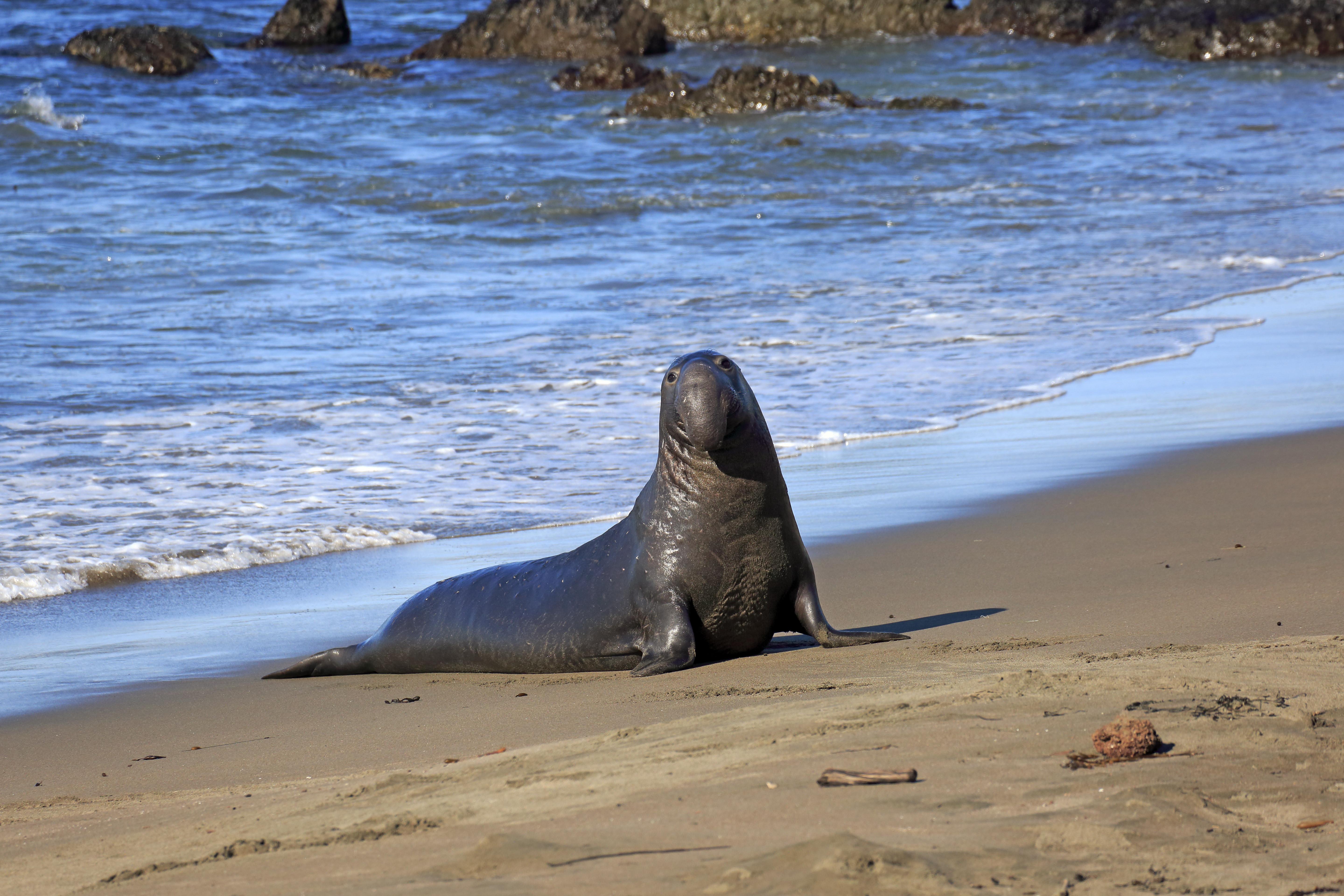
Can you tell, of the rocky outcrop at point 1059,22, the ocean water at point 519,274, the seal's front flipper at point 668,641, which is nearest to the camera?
the seal's front flipper at point 668,641

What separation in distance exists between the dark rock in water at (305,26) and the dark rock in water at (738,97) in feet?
35.9

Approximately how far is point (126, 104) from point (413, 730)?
77.8ft

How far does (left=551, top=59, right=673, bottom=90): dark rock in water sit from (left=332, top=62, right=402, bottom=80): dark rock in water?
11.2ft

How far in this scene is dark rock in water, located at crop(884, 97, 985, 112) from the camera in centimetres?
2503

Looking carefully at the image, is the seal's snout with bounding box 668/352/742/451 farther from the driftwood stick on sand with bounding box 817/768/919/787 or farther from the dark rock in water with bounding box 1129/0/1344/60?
the dark rock in water with bounding box 1129/0/1344/60

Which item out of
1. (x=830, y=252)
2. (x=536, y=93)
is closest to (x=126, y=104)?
(x=536, y=93)

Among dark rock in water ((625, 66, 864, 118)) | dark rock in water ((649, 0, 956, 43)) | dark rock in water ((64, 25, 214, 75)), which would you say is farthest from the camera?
dark rock in water ((649, 0, 956, 43))

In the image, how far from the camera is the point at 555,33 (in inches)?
1282

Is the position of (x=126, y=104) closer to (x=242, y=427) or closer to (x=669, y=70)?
(x=669, y=70)

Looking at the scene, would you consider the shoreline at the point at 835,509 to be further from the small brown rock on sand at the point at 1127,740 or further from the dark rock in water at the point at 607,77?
the dark rock in water at the point at 607,77

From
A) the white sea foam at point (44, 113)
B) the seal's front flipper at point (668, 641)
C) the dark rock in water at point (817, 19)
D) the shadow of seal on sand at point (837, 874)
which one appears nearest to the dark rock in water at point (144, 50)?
the white sea foam at point (44, 113)

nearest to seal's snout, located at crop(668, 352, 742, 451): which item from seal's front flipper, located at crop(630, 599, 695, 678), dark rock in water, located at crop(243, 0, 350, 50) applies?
seal's front flipper, located at crop(630, 599, 695, 678)

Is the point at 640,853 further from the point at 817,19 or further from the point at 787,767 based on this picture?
the point at 817,19

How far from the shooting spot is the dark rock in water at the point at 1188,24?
30578 millimetres
